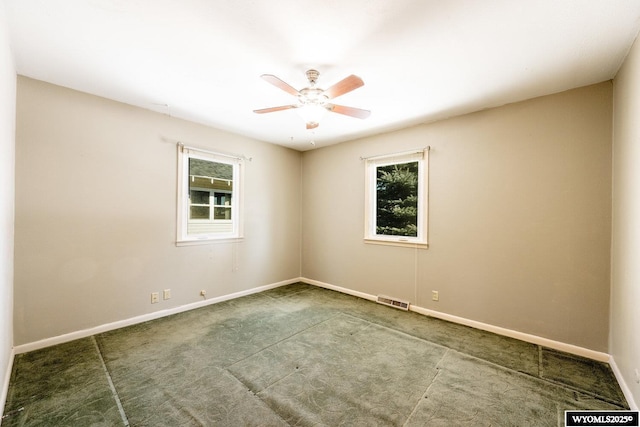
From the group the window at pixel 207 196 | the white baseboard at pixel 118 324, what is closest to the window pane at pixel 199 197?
the window at pixel 207 196

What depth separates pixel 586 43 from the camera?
6.19 feet

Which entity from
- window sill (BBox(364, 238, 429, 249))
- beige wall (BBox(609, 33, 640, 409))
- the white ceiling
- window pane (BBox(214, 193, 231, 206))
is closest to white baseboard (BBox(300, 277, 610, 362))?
beige wall (BBox(609, 33, 640, 409))

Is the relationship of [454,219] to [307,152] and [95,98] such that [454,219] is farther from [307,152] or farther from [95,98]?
[95,98]

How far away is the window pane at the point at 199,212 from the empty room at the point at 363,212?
28 mm

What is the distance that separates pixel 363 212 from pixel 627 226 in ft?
9.10

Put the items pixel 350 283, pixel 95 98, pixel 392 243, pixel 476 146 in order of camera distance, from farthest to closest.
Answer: pixel 350 283 < pixel 392 243 < pixel 476 146 < pixel 95 98

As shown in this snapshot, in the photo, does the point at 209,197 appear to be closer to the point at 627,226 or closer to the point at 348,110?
the point at 348,110

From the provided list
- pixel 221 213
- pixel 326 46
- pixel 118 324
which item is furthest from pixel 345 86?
pixel 118 324

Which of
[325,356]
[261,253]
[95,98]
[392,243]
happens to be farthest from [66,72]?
[392,243]

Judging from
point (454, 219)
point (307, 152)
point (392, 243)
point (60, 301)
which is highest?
point (307, 152)

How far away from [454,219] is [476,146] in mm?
903

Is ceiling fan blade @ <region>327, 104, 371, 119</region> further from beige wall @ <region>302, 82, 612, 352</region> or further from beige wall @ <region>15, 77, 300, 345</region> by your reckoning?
beige wall @ <region>15, 77, 300, 345</region>

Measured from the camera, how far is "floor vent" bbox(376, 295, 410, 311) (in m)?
3.65

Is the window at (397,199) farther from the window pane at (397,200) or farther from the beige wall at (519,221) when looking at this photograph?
the beige wall at (519,221)
